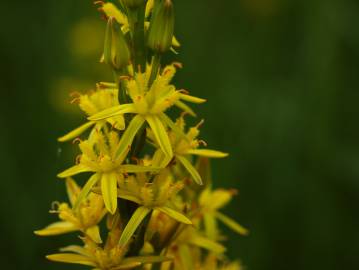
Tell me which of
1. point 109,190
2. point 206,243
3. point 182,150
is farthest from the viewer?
point 206,243

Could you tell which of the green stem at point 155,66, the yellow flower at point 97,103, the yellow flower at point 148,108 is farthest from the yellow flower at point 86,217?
the green stem at point 155,66

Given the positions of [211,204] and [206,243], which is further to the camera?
[211,204]

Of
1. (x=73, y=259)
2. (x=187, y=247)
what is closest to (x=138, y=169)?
(x=73, y=259)

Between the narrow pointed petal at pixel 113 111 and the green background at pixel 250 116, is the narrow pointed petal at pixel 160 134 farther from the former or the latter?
the green background at pixel 250 116

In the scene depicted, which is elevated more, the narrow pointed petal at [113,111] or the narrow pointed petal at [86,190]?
the narrow pointed petal at [113,111]

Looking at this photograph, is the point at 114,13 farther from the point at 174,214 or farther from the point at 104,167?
the point at 174,214

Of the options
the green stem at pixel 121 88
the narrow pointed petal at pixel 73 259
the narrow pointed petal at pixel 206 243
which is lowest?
the narrow pointed petal at pixel 73 259
